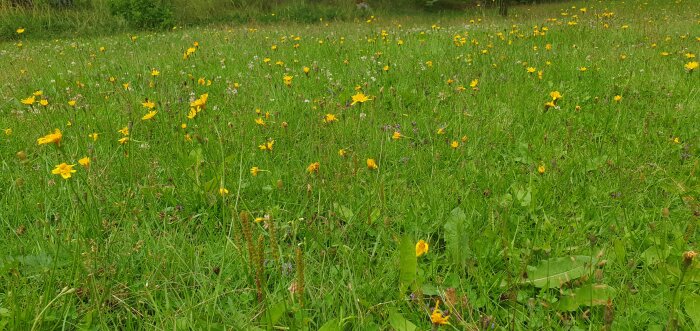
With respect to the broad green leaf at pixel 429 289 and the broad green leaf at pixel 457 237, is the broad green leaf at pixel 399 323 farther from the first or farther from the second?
the broad green leaf at pixel 457 237

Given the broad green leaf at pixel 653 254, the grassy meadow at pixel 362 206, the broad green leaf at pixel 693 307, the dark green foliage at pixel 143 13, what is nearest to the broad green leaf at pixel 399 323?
the grassy meadow at pixel 362 206

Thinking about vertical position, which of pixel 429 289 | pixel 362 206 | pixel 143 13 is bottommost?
pixel 429 289

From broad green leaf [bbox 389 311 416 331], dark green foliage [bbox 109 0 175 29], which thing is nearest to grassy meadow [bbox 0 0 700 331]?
broad green leaf [bbox 389 311 416 331]

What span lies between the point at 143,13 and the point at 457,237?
45.1 ft

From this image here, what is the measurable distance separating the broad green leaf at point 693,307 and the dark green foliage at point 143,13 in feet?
44.9

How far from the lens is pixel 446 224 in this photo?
5.96 feet

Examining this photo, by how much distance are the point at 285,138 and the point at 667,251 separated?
2.06 metres

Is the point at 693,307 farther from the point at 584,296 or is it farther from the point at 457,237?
the point at 457,237

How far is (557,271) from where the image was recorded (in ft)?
5.23

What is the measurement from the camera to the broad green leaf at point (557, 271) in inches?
61.4

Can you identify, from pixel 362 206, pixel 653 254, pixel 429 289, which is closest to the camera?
pixel 429 289

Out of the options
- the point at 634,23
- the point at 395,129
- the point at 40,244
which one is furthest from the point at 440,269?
the point at 634,23

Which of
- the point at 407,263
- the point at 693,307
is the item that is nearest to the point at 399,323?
Result: the point at 407,263

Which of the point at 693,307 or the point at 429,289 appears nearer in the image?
the point at 693,307
